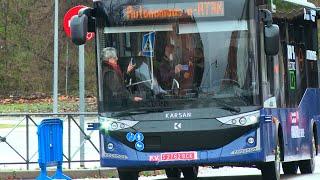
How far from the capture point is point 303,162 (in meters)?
18.5

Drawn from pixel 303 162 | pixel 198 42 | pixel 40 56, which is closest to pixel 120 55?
pixel 198 42

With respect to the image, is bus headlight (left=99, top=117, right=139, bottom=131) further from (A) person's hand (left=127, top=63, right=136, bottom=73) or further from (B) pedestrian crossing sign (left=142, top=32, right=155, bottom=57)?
(B) pedestrian crossing sign (left=142, top=32, right=155, bottom=57)

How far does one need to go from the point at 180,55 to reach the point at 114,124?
147cm

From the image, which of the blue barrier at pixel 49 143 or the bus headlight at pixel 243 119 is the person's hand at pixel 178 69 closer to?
the bus headlight at pixel 243 119

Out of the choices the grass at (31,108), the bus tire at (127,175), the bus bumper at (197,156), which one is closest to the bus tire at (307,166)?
the bus tire at (127,175)

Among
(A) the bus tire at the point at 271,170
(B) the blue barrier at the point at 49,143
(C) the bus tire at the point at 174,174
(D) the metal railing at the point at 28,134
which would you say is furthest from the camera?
(D) the metal railing at the point at 28,134

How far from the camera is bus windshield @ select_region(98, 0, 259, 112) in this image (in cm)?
1373

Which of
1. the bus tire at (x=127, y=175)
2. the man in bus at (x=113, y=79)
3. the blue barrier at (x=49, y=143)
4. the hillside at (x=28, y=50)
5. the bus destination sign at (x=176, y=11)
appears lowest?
the bus tire at (x=127, y=175)

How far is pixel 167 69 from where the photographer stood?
1389cm

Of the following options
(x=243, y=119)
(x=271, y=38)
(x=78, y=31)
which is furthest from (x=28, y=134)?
(x=271, y=38)

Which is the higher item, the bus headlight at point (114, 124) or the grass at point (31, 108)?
the grass at point (31, 108)

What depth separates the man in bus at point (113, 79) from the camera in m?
14.0

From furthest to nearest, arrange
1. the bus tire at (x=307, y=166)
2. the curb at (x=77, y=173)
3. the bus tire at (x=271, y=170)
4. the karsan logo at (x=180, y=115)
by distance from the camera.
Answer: the bus tire at (x=307, y=166) < the curb at (x=77, y=173) < the bus tire at (x=271, y=170) < the karsan logo at (x=180, y=115)

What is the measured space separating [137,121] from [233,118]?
57.7 inches
